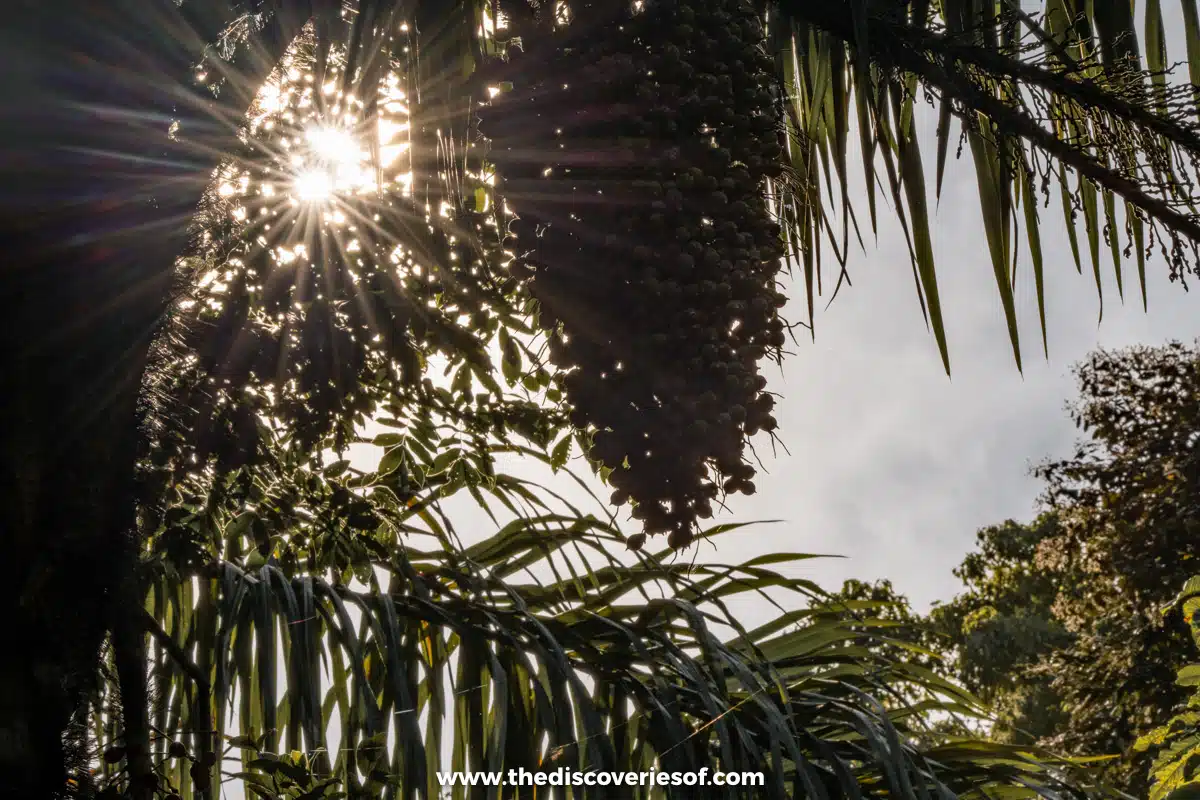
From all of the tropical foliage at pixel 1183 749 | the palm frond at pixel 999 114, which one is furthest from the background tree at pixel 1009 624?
the palm frond at pixel 999 114

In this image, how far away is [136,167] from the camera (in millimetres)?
1152

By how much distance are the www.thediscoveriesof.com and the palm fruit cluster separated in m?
0.64

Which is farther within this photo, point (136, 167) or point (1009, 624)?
point (1009, 624)

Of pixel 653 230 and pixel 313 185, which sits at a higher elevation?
pixel 313 185

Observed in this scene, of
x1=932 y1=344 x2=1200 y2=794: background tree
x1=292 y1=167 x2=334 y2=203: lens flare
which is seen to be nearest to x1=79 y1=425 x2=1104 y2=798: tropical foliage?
x1=292 y1=167 x2=334 y2=203: lens flare

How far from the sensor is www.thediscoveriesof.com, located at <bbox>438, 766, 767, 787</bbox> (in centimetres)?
164

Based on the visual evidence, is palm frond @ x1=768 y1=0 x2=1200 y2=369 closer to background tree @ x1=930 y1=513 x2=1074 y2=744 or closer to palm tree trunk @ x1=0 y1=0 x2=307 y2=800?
palm tree trunk @ x1=0 y1=0 x2=307 y2=800

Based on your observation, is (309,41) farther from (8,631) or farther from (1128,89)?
(1128,89)

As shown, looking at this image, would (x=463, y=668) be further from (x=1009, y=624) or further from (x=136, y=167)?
(x=1009, y=624)

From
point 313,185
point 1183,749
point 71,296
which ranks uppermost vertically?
A: point 313,185

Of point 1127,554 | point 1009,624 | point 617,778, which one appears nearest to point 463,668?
point 617,778

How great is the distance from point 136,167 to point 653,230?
614 mm

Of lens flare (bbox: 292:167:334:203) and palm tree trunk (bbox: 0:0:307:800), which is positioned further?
lens flare (bbox: 292:167:334:203)

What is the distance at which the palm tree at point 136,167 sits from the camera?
1057 mm
